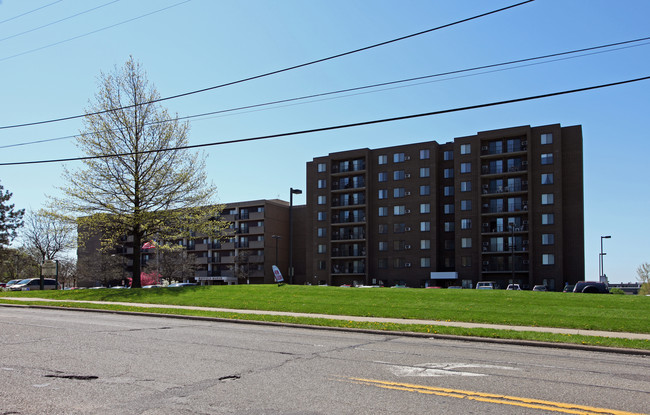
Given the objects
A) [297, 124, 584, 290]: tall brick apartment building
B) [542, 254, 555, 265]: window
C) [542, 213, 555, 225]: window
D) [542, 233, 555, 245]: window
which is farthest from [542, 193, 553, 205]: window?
[542, 254, 555, 265]: window

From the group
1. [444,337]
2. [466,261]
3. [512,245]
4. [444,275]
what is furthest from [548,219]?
[444,337]

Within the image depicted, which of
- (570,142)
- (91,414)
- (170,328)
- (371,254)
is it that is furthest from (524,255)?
(91,414)

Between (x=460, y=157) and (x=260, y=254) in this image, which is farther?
(x=260, y=254)

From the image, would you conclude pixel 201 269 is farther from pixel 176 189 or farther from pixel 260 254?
pixel 176 189

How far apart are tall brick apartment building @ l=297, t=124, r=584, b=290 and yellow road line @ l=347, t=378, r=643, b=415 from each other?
57617mm

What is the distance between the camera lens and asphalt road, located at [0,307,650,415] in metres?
6.32

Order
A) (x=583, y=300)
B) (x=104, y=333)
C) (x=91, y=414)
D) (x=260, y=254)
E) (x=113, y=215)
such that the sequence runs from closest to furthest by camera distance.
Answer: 1. (x=91, y=414)
2. (x=104, y=333)
3. (x=583, y=300)
4. (x=113, y=215)
5. (x=260, y=254)

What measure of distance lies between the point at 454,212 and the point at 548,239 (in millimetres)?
12867

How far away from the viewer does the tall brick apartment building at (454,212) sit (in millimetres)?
62125

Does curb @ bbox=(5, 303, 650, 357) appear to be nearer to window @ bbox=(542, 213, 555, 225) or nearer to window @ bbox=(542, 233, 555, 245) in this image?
window @ bbox=(542, 233, 555, 245)

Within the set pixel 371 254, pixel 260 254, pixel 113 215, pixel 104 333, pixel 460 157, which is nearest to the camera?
pixel 104 333

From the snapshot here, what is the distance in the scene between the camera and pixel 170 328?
1509 centimetres

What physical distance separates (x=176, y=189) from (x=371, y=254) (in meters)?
45.1

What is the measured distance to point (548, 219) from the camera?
62.2 meters
